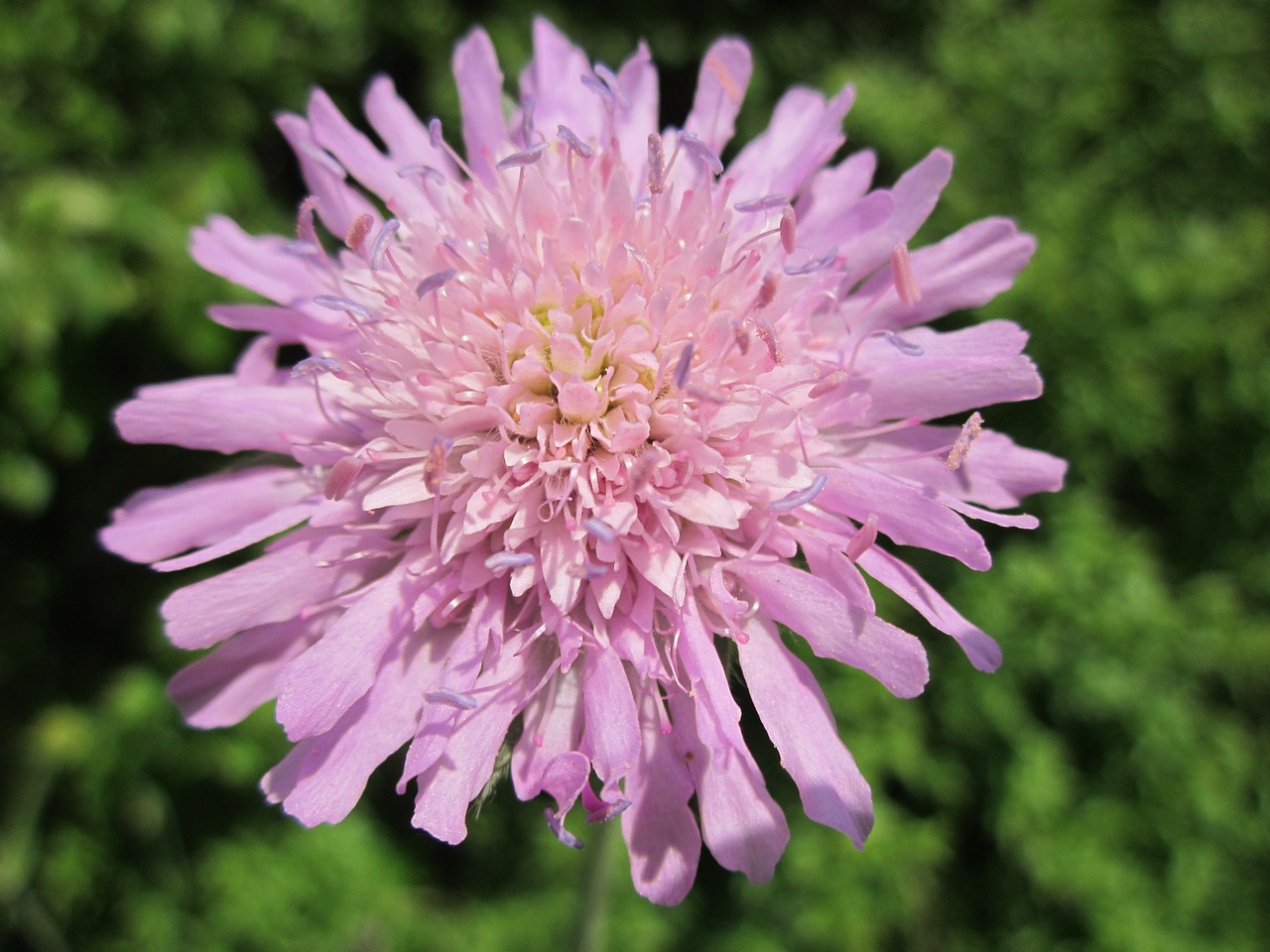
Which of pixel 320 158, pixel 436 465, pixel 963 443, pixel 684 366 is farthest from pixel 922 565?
pixel 320 158

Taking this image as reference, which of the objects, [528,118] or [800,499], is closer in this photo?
[800,499]

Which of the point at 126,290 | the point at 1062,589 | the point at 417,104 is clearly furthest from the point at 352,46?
the point at 1062,589

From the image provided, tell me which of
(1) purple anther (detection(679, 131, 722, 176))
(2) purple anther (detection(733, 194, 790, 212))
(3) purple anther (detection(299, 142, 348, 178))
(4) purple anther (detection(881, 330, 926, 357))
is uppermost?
(1) purple anther (detection(679, 131, 722, 176))

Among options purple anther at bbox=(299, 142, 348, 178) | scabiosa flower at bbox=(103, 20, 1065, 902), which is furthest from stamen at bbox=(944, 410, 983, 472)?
purple anther at bbox=(299, 142, 348, 178)

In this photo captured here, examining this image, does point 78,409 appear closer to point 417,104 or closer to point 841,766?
point 417,104

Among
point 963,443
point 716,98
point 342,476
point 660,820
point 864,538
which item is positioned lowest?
point 660,820

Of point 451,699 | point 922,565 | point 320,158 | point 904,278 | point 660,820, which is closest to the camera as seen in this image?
point 451,699

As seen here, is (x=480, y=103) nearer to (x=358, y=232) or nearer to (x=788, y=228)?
(x=358, y=232)

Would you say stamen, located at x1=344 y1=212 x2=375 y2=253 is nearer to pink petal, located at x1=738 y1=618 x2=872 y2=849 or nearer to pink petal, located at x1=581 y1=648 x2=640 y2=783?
pink petal, located at x1=581 y1=648 x2=640 y2=783
